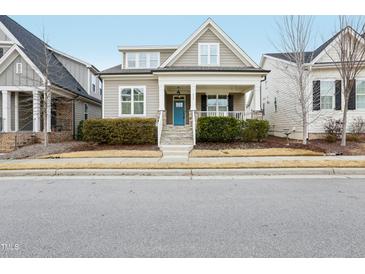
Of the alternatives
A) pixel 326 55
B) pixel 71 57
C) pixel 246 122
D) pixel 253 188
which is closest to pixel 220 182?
pixel 253 188

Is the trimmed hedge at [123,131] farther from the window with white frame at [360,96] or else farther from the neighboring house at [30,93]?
the window with white frame at [360,96]

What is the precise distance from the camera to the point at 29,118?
19562 mm

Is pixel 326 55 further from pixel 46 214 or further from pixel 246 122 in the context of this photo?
pixel 46 214

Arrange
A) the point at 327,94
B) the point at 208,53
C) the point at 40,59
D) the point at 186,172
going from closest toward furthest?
the point at 186,172, the point at 327,94, the point at 208,53, the point at 40,59

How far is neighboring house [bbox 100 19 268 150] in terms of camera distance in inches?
663

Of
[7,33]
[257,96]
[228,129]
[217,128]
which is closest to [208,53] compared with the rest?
[257,96]

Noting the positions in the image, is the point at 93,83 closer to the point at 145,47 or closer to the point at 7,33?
the point at 145,47

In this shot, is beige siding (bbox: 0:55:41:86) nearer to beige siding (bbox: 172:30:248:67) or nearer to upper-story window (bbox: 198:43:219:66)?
beige siding (bbox: 172:30:248:67)

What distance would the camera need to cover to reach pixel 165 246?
3467 millimetres

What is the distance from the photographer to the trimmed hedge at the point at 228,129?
15062 millimetres

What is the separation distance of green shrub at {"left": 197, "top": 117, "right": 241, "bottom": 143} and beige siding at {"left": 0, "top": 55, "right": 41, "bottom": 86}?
11.1m

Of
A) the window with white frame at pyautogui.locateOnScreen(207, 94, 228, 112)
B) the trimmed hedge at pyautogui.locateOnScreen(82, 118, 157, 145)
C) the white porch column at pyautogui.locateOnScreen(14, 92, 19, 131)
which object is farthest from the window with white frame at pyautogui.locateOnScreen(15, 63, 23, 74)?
the window with white frame at pyautogui.locateOnScreen(207, 94, 228, 112)

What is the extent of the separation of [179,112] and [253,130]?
7.09m

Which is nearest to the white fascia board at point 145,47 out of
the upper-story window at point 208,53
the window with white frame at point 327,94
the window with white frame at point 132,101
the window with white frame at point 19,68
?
the upper-story window at point 208,53
